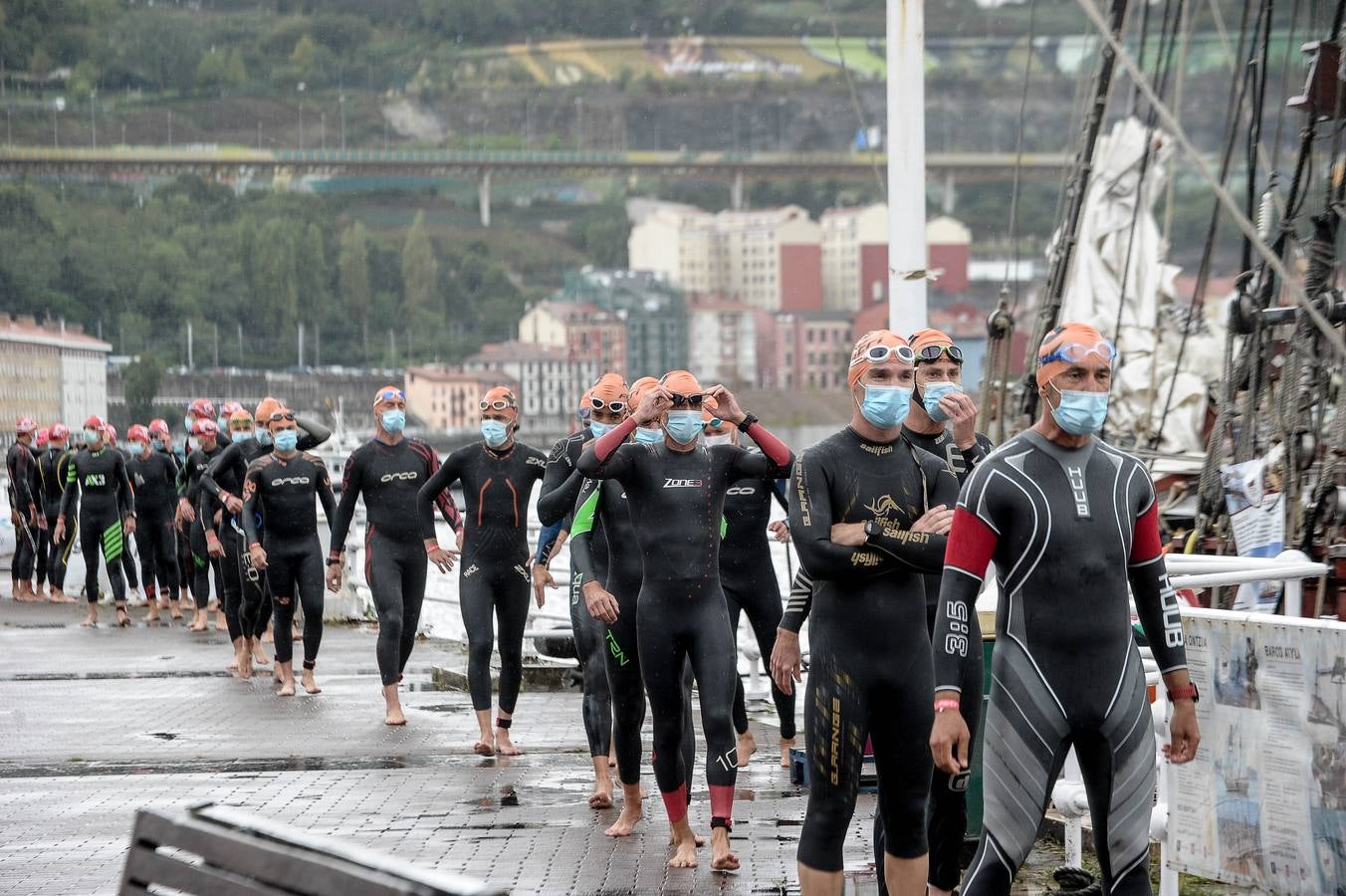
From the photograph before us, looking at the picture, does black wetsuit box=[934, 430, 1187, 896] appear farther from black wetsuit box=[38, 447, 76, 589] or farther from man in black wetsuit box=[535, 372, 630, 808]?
black wetsuit box=[38, 447, 76, 589]

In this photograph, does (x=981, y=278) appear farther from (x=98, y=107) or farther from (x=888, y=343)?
(x=888, y=343)

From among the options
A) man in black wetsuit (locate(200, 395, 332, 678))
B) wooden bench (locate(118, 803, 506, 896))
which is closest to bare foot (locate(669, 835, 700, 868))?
wooden bench (locate(118, 803, 506, 896))

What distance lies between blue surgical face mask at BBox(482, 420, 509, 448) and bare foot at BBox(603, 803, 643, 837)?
3.19 meters

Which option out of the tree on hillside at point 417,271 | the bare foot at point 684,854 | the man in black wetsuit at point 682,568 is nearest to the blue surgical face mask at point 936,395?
the man in black wetsuit at point 682,568

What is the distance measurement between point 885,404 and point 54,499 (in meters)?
19.1

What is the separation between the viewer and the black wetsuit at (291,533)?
13.5m

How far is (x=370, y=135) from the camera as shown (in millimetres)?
153250

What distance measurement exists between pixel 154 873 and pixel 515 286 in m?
140

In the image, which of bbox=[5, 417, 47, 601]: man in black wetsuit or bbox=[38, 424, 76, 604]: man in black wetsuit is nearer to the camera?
bbox=[38, 424, 76, 604]: man in black wetsuit

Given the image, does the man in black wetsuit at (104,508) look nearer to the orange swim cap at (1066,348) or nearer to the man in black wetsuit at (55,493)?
the man in black wetsuit at (55,493)

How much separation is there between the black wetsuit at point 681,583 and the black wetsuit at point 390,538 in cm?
421

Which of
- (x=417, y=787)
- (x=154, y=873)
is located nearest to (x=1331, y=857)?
(x=154, y=873)

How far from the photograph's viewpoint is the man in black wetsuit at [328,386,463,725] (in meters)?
12.0

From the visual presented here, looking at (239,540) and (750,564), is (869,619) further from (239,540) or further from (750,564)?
(239,540)
